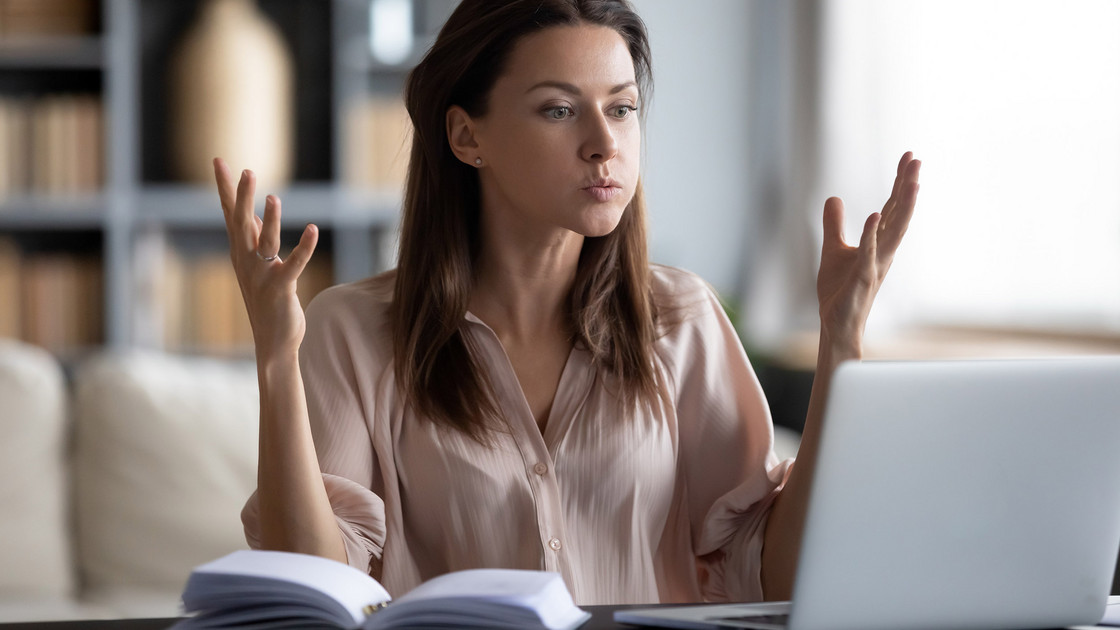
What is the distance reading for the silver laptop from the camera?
80 centimetres

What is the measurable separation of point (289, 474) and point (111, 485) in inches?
47.9

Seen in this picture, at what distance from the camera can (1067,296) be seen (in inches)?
106

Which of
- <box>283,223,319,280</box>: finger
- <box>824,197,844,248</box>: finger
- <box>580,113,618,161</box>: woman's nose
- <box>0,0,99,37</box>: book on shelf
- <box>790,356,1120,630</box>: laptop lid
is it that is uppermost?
<box>0,0,99,37</box>: book on shelf

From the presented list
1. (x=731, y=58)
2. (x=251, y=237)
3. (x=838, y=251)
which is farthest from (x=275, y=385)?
(x=731, y=58)

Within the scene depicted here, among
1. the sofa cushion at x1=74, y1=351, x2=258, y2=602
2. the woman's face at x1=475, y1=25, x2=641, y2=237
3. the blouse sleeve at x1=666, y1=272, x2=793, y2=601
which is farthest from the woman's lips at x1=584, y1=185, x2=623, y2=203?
the sofa cushion at x1=74, y1=351, x2=258, y2=602

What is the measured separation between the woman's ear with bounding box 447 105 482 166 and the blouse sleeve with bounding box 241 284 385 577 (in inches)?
9.7

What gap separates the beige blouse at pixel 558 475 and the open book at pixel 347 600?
14.3 inches

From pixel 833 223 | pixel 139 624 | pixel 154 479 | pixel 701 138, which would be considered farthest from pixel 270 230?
pixel 701 138

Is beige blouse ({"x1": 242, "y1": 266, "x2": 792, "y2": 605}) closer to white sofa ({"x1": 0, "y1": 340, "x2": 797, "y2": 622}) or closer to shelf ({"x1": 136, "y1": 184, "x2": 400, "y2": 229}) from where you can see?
white sofa ({"x1": 0, "y1": 340, "x2": 797, "y2": 622})

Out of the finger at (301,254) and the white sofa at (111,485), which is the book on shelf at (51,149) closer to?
the white sofa at (111,485)

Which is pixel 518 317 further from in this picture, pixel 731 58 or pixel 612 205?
pixel 731 58

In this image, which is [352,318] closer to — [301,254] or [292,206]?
[301,254]

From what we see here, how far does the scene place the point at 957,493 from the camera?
82cm

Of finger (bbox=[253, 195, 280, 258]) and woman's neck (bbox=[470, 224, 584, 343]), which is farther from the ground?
finger (bbox=[253, 195, 280, 258])
